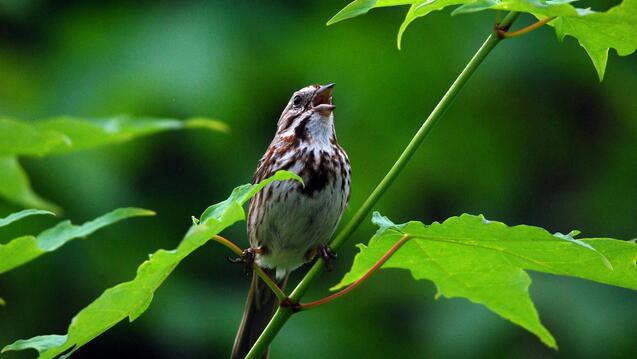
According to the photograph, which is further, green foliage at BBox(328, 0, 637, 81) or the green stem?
the green stem

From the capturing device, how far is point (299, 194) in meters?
3.13

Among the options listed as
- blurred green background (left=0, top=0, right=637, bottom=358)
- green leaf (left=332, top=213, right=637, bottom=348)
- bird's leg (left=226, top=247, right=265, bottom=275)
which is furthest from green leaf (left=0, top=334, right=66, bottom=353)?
blurred green background (left=0, top=0, right=637, bottom=358)

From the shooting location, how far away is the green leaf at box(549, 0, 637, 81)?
1.70 m

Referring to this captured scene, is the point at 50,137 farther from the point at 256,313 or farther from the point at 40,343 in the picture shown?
the point at 256,313

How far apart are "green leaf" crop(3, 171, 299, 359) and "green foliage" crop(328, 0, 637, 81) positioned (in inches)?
13.3

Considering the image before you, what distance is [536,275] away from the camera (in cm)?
531

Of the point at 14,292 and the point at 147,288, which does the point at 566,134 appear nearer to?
the point at 14,292

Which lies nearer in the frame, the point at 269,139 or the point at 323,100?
the point at 323,100

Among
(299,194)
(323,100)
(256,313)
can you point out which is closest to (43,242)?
(299,194)

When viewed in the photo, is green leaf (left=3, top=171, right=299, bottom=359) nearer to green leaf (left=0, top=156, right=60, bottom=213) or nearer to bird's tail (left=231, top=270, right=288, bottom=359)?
green leaf (left=0, top=156, right=60, bottom=213)

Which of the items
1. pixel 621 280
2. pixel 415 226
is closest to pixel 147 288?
pixel 415 226

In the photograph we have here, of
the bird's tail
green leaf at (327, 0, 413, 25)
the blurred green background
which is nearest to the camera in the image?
green leaf at (327, 0, 413, 25)

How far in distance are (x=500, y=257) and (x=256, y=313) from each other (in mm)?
1822

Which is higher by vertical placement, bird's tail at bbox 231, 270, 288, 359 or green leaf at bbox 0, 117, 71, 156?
green leaf at bbox 0, 117, 71, 156
